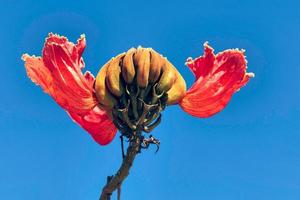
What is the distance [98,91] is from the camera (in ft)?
46.6

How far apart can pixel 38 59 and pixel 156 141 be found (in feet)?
9.86

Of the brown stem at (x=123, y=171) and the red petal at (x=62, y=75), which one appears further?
the red petal at (x=62, y=75)

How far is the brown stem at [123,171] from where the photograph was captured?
13.5 metres

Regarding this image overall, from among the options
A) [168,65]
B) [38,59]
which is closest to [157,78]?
[168,65]

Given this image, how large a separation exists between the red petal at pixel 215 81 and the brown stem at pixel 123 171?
68.6 inches

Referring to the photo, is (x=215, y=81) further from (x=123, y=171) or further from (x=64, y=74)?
(x=64, y=74)

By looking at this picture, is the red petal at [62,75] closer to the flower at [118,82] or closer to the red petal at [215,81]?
the flower at [118,82]

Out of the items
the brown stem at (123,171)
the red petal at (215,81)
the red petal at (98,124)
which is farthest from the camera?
the red petal at (98,124)

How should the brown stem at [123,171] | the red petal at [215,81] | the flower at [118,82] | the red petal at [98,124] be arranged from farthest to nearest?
the red petal at [98,124], the red petal at [215,81], the flower at [118,82], the brown stem at [123,171]

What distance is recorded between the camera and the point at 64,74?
46.1 ft

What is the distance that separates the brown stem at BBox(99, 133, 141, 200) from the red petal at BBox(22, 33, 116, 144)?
1326 mm

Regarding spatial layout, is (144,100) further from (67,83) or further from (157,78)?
(67,83)

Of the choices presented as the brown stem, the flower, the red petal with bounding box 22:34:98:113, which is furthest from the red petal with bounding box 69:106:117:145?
the brown stem

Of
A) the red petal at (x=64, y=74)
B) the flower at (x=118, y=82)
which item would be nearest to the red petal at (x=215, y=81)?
the flower at (x=118, y=82)
